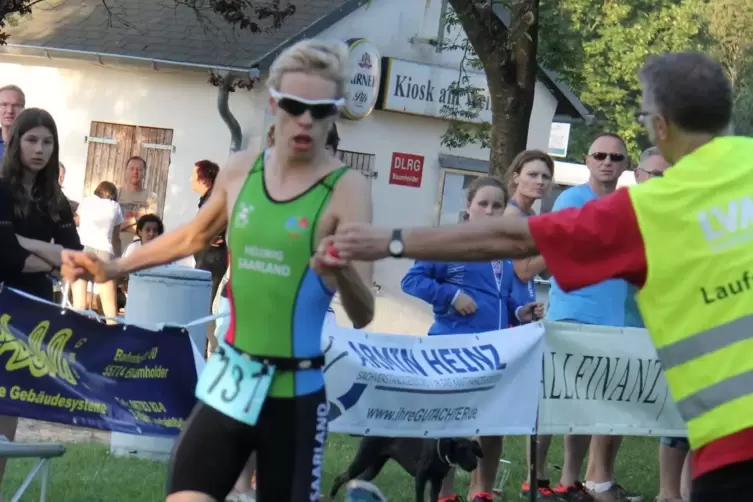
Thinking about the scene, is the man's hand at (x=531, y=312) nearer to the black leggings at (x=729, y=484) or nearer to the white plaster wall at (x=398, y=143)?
the black leggings at (x=729, y=484)

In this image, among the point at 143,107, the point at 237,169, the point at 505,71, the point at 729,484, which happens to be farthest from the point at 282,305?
the point at 143,107

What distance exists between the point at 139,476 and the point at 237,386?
423cm

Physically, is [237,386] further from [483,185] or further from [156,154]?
[156,154]

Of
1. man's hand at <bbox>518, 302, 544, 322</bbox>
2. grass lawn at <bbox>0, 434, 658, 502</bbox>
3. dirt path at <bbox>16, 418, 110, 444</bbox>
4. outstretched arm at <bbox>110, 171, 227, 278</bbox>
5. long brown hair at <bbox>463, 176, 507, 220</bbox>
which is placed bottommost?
dirt path at <bbox>16, 418, 110, 444</bbox>

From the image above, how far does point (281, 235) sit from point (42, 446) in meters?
2.53

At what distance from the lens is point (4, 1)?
50.7ft

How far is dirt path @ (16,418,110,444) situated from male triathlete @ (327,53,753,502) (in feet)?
22.4

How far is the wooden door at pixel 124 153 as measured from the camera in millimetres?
22531

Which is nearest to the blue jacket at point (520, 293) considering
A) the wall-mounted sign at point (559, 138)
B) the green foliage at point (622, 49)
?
the wall-mounted sign at point (559, 138)

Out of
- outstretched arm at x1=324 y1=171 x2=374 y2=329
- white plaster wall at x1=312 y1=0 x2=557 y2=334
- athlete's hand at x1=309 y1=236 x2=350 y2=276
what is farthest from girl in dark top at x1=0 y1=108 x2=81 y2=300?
white plaster wall at x1=312 y1=0 x2=557 y2=334

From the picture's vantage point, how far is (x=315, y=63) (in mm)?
4586

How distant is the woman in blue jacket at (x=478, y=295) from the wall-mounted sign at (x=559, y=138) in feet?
66.5

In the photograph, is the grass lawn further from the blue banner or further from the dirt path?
the blue banner

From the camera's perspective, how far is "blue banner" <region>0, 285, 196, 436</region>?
676 cm
